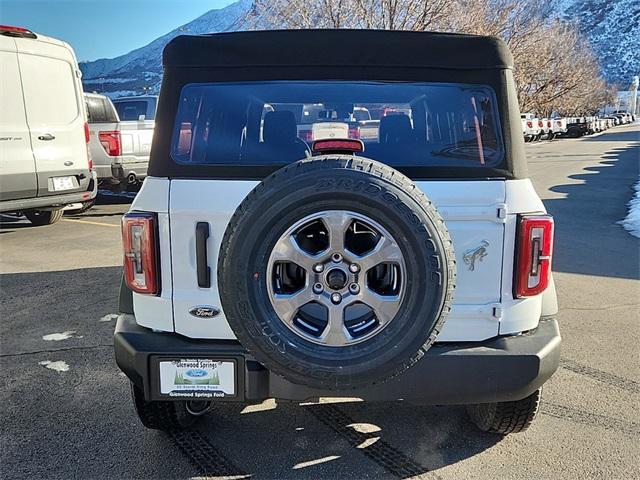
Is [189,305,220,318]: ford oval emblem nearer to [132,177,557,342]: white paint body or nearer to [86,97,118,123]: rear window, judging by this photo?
[132,177,557,342]: white paint body

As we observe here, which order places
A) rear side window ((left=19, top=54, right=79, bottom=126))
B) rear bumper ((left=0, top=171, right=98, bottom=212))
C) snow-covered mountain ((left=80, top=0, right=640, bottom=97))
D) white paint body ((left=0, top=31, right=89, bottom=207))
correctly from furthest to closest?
1. snow-covered mountain ((left=80, top=0, right=640, bottom=97))
2. rear side window ((left=19, top=54, right=79, bottom=126))
3. rear bumper ((left=0, top=171, right=98, bottom=212))
4. white paint body ((left=0, top=31, right=89, bottom=207))

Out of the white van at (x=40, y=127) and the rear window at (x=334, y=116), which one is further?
the white van at (x=40, y=127)

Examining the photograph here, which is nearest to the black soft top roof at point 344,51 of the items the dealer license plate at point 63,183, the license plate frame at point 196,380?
the license plate frame at point 196,380

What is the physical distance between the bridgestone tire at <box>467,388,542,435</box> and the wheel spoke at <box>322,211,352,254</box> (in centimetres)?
135

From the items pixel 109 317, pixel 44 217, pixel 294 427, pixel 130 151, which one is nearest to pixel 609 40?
pixel 130 151

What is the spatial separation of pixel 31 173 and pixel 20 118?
694 millimetres

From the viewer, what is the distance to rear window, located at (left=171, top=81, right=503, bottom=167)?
8.39 ft

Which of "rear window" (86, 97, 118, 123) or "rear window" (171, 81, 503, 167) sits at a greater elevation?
"rear window" (86, 97, 118, 123)

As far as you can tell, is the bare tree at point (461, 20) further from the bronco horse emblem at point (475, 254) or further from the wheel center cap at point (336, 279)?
the wheel center cap at point (336, 279)

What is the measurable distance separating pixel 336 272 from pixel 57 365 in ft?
8.83

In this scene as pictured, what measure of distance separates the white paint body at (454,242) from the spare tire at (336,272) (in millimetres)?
238

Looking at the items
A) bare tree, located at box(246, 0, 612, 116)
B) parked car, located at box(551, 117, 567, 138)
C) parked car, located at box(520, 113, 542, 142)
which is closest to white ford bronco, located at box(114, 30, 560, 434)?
bare tree, located at box(246, 0, 612, 116)

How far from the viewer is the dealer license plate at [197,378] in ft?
7.84

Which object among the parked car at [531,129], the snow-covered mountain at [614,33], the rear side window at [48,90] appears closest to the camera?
the rear side window at [48,90]
